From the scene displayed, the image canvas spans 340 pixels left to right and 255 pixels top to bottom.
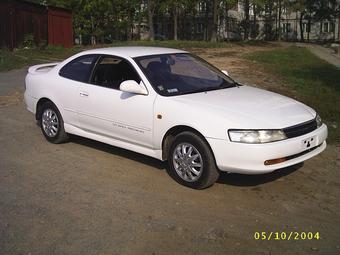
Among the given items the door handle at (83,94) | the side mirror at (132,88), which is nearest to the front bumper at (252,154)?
the side mirror at (132,88)

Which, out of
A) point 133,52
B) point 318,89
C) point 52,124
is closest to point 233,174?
point 133,52

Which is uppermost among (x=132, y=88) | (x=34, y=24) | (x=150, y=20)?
(x=150, y=20)

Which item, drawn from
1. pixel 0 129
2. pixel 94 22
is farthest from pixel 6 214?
pixel 94 22

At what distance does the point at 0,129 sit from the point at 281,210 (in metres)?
5.25

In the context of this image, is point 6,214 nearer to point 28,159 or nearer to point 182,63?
point 28,159

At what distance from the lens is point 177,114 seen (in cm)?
523

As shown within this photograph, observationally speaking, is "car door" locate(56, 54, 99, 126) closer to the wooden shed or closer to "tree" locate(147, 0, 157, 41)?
the wooden shed

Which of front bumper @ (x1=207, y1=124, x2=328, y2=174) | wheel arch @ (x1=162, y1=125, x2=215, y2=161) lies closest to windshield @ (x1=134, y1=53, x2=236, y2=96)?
wheel arch @ (x1=162, y1=125, x2=215, y2=161)

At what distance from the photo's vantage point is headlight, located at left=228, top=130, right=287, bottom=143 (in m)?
4.76

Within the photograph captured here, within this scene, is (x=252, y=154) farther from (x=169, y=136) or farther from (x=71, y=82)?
(x=71, y=82)

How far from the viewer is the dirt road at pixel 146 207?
156 inches

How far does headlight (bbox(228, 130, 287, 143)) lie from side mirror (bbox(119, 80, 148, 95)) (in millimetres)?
1322

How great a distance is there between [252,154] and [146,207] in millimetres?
1183
